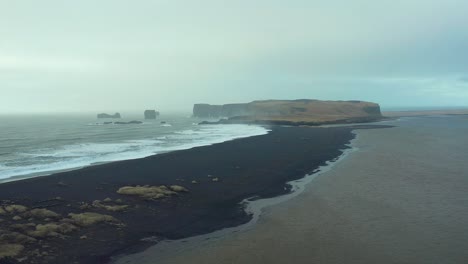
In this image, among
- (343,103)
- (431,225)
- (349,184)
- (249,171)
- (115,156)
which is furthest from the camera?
(343,103)

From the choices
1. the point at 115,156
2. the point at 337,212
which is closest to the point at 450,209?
the point at 337,212

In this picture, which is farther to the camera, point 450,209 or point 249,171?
point 249,171

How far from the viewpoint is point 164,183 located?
32.3 metres

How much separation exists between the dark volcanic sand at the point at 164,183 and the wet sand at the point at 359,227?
2277 millimetres

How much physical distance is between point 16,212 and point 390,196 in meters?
24.9

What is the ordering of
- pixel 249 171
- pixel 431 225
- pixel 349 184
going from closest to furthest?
pixel 431 225 → pixel 349 184 → pixel 249 171

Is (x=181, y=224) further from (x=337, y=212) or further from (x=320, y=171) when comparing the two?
(x=320, y=171)

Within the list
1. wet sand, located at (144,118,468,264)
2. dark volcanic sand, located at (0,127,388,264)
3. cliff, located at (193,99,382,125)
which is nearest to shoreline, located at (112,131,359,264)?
wet sand, located at (144,118,468,264)

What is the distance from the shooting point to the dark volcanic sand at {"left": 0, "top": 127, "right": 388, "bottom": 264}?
18.9 metres

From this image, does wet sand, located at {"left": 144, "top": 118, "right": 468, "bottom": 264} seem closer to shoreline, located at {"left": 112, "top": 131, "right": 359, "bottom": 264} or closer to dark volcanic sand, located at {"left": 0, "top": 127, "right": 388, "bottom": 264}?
shoreline, located at {"left": 112, "top": 131, "right": 359, "bottom": 264}

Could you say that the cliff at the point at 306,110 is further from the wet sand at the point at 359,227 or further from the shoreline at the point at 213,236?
the shoreline at the point at 213,236

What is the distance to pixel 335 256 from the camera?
1739cm

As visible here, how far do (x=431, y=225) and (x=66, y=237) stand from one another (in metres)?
19.4

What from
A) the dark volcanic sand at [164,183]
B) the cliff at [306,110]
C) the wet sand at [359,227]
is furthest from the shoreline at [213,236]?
the cliff at [306,110]
